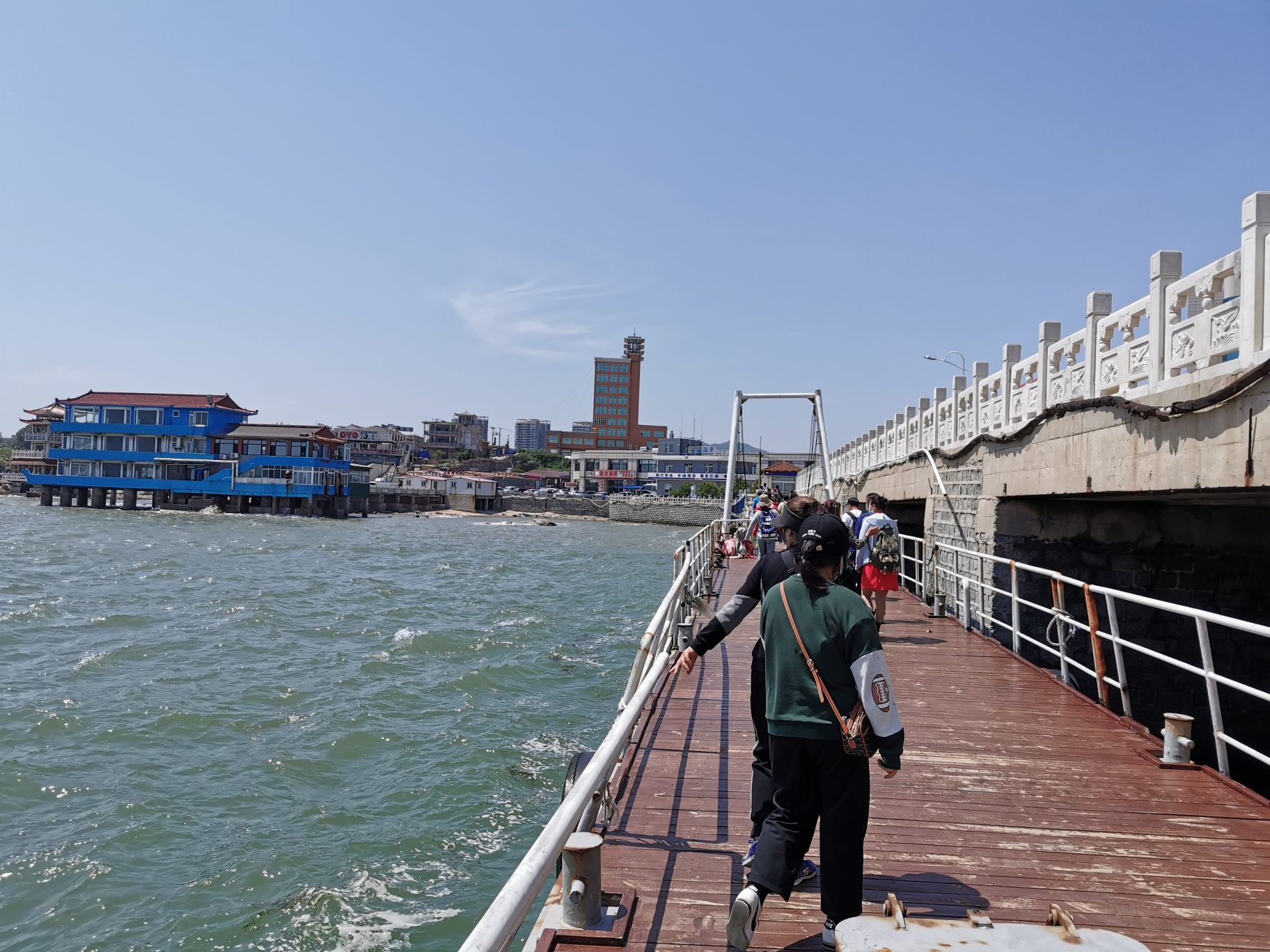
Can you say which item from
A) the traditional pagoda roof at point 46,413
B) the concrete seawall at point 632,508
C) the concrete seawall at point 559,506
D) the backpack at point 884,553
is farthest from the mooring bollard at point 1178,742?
the traditional pagoda roof at point 46,413

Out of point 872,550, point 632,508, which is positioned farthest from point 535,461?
point 872,550

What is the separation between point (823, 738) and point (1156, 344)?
6510 millimetres

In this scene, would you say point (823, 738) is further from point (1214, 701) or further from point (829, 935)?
point (1214, 701)

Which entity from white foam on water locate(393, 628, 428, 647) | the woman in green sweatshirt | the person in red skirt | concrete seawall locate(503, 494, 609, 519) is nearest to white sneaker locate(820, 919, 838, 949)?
the woman in green sweatshirt

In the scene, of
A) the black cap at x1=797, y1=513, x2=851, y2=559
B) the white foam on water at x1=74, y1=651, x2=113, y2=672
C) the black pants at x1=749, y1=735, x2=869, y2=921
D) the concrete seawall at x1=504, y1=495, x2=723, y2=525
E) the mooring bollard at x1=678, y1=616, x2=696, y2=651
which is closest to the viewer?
the black pants at x1=749, y1=735, x2=869, y2=921

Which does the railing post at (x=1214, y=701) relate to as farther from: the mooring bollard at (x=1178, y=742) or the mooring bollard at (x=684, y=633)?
the mooring bollard at (x=684, y=633)

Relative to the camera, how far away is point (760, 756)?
3.93 metres

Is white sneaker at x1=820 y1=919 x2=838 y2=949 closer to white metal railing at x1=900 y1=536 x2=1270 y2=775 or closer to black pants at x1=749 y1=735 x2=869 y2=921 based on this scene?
black pants at x1=749 y1=735 x2=869 y2=921

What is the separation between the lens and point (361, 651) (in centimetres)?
1528

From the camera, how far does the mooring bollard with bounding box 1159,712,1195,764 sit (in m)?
5.49

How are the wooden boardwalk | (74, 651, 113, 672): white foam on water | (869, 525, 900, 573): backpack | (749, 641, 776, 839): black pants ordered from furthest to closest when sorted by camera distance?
1. (74, 651, 113, 672): white foam on water
2. (869, 525, 900, 573): backpack
3. (749, 641, 776, 839): black pants
4. the wooden boardwalk

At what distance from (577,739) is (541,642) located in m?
6.46

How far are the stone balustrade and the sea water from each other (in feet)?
22.8

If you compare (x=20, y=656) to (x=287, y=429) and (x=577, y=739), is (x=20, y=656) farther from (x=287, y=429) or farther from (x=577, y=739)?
(x=287, y=429)
